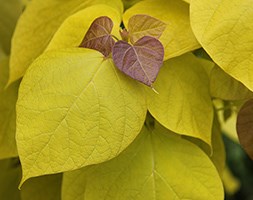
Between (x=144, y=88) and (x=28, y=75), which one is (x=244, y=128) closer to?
(x=144, y=88)

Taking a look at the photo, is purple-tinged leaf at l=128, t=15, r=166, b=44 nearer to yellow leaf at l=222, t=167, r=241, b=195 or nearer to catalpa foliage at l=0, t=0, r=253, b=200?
catalpa foliage at l=0, t=0, r=253, b=200

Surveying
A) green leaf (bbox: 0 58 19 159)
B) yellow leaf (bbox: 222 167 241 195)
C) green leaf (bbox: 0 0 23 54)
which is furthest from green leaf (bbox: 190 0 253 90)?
yellow leaf (bbox: 222 167 241 195)

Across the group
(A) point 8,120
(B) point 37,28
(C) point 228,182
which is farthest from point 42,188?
(C) point 228,182

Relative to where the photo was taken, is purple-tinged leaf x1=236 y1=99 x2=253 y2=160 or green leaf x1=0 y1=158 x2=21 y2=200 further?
green leaf x1=0 y1=158 x2=21 y2=200

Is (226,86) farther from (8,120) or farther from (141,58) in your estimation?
(8,120)

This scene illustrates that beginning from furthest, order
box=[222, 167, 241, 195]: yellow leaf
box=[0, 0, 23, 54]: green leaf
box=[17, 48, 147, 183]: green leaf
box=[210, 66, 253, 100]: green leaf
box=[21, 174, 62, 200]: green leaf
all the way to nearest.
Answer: box=[222, 167, 241, 195]: yellow leaf → box=[0, 0, 23, 54]: green leaf → box=[21, 174, 62, 200]: green leaf → box=[210, 66, 253, 100]: green leaf → box=[17, 48, 147, 183]: green leaf

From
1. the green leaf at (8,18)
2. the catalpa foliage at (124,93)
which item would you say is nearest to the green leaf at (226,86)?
the catalpa foliage at (124,93)
